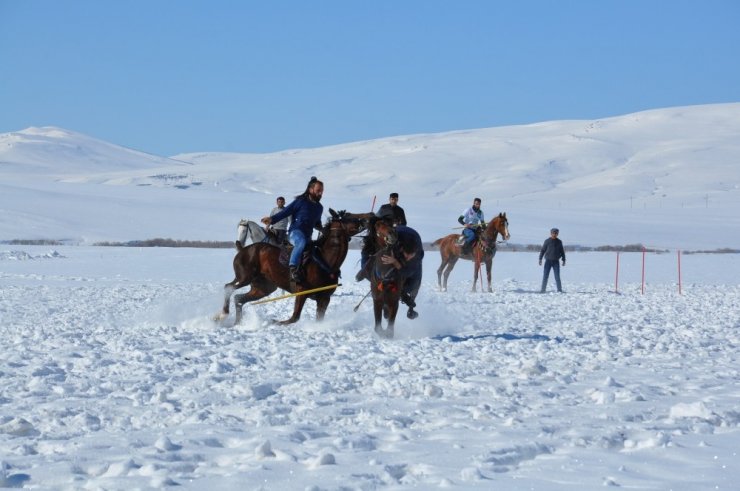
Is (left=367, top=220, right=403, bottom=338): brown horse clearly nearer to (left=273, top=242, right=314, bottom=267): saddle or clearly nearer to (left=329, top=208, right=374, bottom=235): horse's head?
(left=329, top=208, right=374, bottom=235): horse's head

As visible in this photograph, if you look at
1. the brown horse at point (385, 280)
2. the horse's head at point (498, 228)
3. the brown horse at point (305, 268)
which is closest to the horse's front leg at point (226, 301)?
the brown horse at point (305, 268)

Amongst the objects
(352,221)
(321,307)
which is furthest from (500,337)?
(321,307)

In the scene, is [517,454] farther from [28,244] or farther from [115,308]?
[28,244]

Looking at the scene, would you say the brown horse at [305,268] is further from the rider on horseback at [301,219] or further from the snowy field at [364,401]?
the snowy field at [364,401]

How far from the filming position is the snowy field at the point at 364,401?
18.2 feet

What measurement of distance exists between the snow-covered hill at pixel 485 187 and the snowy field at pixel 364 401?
119 ft

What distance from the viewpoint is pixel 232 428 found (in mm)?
6625

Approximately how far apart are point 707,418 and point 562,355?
11.9 ft

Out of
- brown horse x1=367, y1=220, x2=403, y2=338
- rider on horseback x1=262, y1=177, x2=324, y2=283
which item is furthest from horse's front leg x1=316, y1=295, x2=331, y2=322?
brown horse x1=367, y1=220, x2=403, y2=338

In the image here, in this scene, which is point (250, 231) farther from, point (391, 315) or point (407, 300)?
point (391, 315)

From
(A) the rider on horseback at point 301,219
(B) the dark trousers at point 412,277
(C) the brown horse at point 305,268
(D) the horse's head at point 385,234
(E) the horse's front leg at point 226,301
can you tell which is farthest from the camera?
(E) the horse's front leg at point 226,301

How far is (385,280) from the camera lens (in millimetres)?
12180

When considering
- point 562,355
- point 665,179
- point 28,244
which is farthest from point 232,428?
point 665,179

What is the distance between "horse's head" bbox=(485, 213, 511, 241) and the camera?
2403 centimetres
